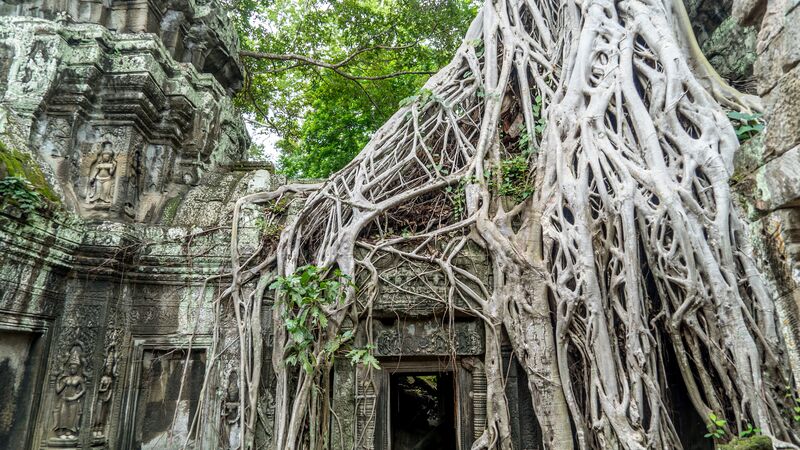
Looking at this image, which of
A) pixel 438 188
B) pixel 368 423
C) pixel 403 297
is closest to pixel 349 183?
pixel 438 188

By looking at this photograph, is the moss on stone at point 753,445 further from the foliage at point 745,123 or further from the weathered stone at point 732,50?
the weathered stone at point 732,50

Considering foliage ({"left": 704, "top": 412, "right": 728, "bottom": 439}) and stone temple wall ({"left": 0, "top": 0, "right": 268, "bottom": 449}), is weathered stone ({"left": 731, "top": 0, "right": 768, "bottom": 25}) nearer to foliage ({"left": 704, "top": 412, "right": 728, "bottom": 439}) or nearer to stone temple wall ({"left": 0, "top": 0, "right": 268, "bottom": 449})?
foliage ({"left": 704, "top": 412, "right": 728, "bottom": 439})

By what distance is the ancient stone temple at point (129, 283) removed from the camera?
3.36m

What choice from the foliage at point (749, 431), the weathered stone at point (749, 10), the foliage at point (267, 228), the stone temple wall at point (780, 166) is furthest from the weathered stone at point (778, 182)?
the foliage at point (267, 228)

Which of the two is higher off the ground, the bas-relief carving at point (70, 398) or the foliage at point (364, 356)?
the foliage at point (364, 356)

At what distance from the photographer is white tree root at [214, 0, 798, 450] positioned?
9.00ft

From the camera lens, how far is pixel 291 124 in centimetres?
1125

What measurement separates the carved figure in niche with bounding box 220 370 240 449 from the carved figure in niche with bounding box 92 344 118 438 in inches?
32.7

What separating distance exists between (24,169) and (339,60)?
609 centimetres

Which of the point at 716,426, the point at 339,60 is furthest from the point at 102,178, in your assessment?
the point at 339,60

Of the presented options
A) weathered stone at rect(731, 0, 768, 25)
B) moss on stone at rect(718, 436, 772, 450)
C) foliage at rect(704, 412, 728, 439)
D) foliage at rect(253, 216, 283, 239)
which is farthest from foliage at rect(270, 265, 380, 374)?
weathered stone at rect(731, 0, 768, 25)

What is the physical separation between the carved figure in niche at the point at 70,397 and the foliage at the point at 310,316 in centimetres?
152

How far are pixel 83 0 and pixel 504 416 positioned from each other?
16.4ft

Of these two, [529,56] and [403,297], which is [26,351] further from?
[529,56]
